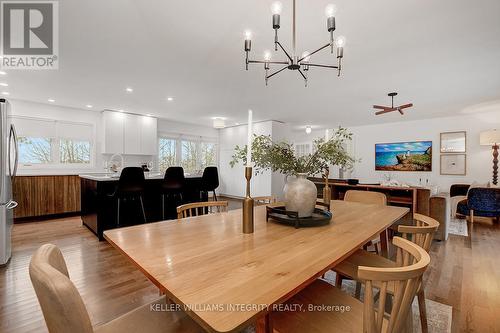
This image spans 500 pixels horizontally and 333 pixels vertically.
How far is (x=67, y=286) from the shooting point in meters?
0.57

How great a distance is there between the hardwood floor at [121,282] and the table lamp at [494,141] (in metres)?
2.70

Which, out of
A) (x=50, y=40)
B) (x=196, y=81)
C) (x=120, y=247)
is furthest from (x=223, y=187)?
(x=120, y=247)

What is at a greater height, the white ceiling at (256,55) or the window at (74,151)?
the white ceiling at (256,55)

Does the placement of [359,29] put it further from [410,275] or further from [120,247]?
[120,247]

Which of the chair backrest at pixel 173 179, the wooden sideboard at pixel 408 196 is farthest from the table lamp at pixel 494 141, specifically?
the chair backrest at pixel 173 179

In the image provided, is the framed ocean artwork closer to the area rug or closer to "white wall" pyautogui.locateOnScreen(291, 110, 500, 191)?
"white wall" pyautogui.locateOnScreen(291, 110, 500, 191)

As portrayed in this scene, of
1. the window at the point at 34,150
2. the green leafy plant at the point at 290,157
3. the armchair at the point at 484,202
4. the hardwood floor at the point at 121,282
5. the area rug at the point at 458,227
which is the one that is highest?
the window at the point at 34,150

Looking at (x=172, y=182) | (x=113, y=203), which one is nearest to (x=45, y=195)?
(x=113, y=203)

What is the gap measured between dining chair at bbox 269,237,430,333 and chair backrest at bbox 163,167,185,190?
319 cm

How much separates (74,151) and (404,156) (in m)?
8.74

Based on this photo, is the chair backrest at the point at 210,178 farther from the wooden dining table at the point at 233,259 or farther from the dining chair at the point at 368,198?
the wooden dining table at the point at 233,259

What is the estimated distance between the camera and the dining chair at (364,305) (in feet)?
2.40

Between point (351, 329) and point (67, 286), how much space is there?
1.00m

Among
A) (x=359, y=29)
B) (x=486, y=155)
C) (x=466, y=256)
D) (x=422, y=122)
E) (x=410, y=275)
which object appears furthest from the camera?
(x=422, y=122)
